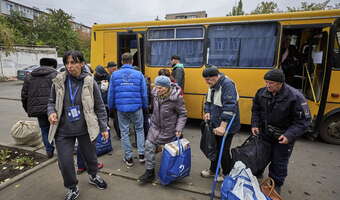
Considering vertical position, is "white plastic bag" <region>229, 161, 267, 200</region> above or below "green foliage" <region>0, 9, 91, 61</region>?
below

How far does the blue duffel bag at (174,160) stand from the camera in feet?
8.56

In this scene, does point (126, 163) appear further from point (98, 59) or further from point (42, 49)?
point (42, 49)

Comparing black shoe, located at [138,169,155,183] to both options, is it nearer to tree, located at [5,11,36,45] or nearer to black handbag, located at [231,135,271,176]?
black handbag, located at [231,135,271,176]

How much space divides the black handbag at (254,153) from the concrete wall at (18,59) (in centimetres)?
2136

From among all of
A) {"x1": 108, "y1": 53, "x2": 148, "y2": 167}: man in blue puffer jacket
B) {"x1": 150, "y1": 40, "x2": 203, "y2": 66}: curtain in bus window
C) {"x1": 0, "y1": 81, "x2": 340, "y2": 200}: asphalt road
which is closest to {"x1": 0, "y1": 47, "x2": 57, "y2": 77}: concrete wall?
{"x1": 0, "y1": 81, "x2": 340, "y2": 200}: asphalt road

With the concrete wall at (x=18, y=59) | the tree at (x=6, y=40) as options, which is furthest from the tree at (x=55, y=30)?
the tree at (x=6, y=40)

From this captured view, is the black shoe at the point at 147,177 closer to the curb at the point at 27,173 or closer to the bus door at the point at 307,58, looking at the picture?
the curb at the point at 27,173

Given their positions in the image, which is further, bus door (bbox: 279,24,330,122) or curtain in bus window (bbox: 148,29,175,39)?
curtain in bus window (bbox: 148,29,175,39)

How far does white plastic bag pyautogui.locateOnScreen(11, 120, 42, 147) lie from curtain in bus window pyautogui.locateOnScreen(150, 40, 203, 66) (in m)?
3.24

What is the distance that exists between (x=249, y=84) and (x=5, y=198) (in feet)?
16.0

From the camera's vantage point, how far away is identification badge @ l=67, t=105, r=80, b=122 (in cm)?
229

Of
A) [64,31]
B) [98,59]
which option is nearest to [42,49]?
[64,31]

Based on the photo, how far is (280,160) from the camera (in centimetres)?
241

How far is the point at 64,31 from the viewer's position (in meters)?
28.8
